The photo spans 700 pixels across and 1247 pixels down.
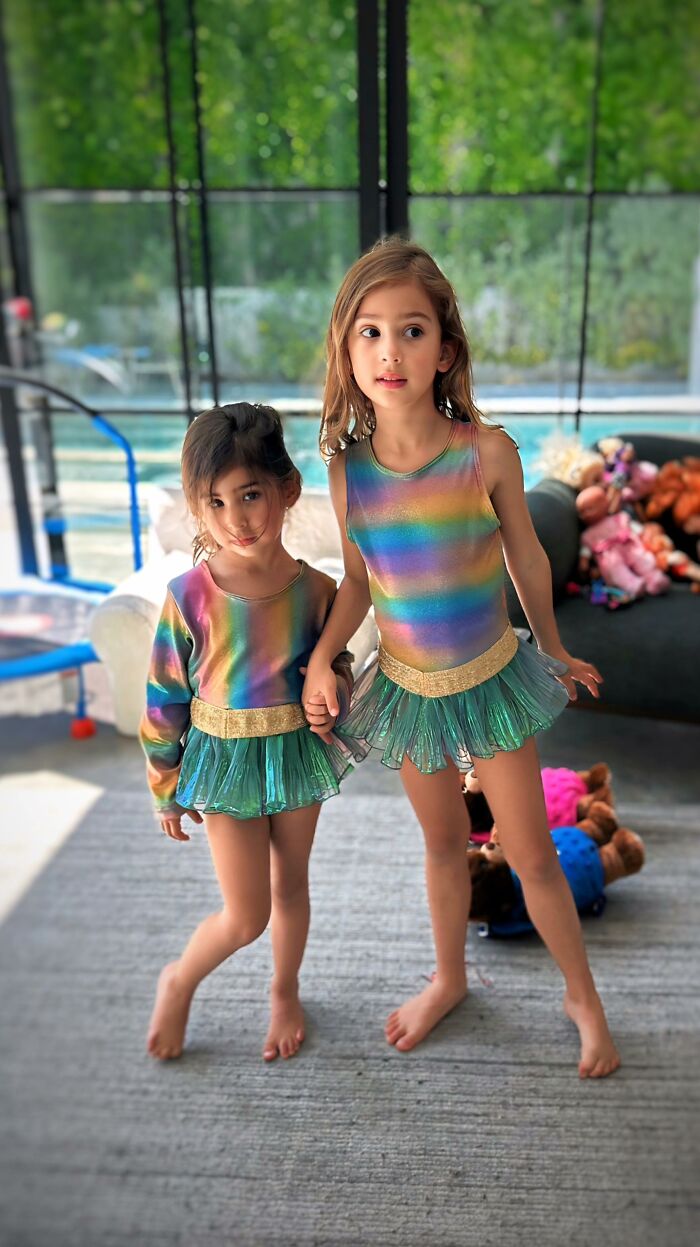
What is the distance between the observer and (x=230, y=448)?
82 centimetres

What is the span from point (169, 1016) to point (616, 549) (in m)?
1.24

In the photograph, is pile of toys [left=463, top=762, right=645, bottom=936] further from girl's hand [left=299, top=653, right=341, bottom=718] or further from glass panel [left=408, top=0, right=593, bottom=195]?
glass panel [left=408, top=0, right=593, bottom=195]

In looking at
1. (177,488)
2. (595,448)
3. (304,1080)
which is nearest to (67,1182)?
(304,1080)

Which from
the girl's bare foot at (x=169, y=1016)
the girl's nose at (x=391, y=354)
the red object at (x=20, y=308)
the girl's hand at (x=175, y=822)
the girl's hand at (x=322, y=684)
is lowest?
the girl's bare foot at (x=169, y=1016)

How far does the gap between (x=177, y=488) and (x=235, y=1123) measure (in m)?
1.17

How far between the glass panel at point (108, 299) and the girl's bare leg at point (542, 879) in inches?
75.0

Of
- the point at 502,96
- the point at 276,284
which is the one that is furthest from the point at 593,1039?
the point at 502,96

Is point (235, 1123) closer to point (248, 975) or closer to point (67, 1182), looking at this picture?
point (248, 975)

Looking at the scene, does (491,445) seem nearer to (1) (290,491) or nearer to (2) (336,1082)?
(1) (290,491)

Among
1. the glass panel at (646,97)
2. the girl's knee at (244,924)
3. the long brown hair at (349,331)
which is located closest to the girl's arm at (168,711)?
the girl's knee at (244,924)

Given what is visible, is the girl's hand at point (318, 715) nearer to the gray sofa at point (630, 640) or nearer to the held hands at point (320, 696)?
the held hands at point (320, 696)

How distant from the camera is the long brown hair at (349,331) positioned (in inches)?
33.7

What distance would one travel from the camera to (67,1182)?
54cm

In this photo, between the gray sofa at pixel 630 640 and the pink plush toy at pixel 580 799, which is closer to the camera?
the pink plush toy at pixel 580 799
